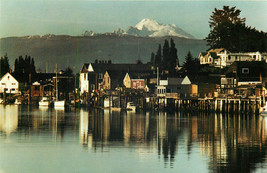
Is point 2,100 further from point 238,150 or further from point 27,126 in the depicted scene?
point 238,150

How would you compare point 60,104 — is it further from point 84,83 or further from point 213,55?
point 213,55

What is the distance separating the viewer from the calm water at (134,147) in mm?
45625

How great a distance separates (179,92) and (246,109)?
23.2 meters

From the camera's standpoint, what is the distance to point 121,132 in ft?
238

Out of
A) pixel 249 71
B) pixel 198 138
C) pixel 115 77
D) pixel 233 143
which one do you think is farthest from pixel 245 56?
pixel 233 143

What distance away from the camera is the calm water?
45625 millimetres

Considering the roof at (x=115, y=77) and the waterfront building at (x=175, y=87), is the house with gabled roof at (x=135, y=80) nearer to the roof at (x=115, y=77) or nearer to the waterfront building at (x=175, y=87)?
the roof at (x=115, y=77)

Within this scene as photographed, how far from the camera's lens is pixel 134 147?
56.5 m

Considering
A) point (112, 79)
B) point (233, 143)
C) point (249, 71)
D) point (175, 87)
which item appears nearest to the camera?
point (233, 143)

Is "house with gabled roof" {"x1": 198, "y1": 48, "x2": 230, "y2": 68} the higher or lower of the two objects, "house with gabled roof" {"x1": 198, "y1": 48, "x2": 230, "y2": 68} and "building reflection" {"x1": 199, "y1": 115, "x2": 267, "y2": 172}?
the higher

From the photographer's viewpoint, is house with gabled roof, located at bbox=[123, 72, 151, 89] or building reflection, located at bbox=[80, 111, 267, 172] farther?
house with gabled roof, located at bbox=[123, 72, 151, 89]

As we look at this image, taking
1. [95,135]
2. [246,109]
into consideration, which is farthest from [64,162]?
[246,109]

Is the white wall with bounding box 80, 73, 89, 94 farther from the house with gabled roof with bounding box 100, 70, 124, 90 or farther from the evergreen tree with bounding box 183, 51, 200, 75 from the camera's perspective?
the evergreen tree with bounding box 183, 51, 200, 75

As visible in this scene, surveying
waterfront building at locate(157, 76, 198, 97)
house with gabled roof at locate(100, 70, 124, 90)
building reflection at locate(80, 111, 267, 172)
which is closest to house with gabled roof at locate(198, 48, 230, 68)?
house with gabled roof at locate(100, 70, 124, 90)
